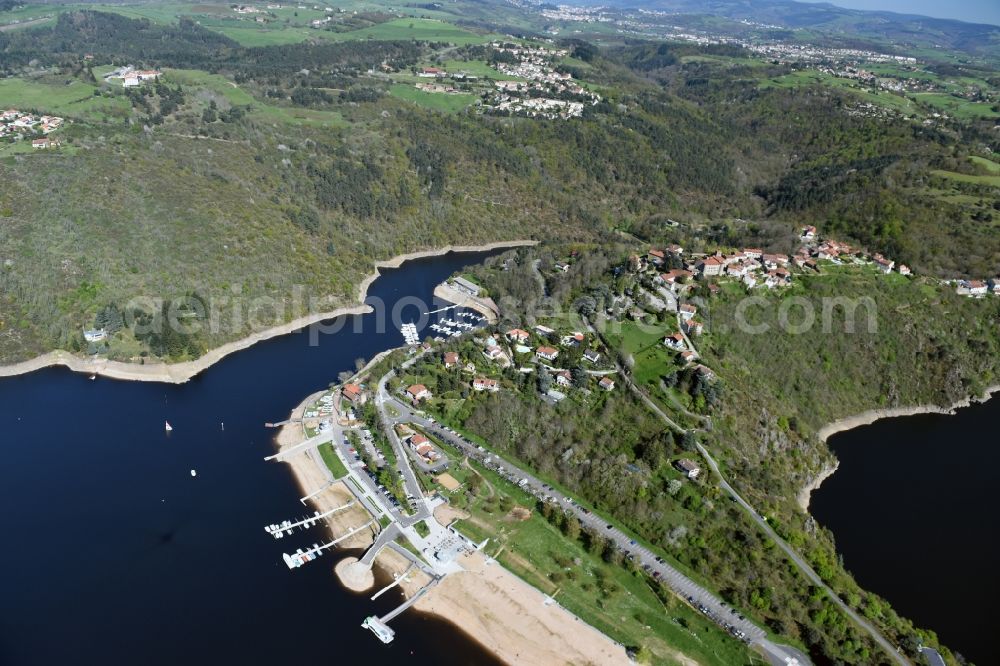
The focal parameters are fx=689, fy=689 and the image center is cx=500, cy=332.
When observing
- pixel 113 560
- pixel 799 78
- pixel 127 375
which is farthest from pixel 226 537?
pixel 799 78

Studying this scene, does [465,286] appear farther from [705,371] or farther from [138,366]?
[705,371]

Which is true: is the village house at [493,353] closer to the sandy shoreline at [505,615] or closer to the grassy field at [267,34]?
the sandy shoreline at [505,615]

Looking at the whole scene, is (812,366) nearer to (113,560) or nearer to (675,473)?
(675,473)

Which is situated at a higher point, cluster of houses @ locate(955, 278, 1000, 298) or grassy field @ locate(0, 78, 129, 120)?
grassy field @ locate(0, 78, 129, 120)

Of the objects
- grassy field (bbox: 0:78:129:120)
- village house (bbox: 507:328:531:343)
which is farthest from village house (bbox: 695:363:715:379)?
grassy field (bbox: 0:78:129:120)

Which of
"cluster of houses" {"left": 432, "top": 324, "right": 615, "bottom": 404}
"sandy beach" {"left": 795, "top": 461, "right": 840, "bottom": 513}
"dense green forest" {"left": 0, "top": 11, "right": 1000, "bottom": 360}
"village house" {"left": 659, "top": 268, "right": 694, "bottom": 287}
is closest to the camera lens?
"sandy beach" {"left": 795, "top": 461, "right": 840, "bottom": 513}

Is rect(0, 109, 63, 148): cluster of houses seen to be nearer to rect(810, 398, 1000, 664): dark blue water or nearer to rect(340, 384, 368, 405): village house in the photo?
rect(340, 384, 368, 405): village house

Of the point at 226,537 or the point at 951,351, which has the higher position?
the point at 951,351
